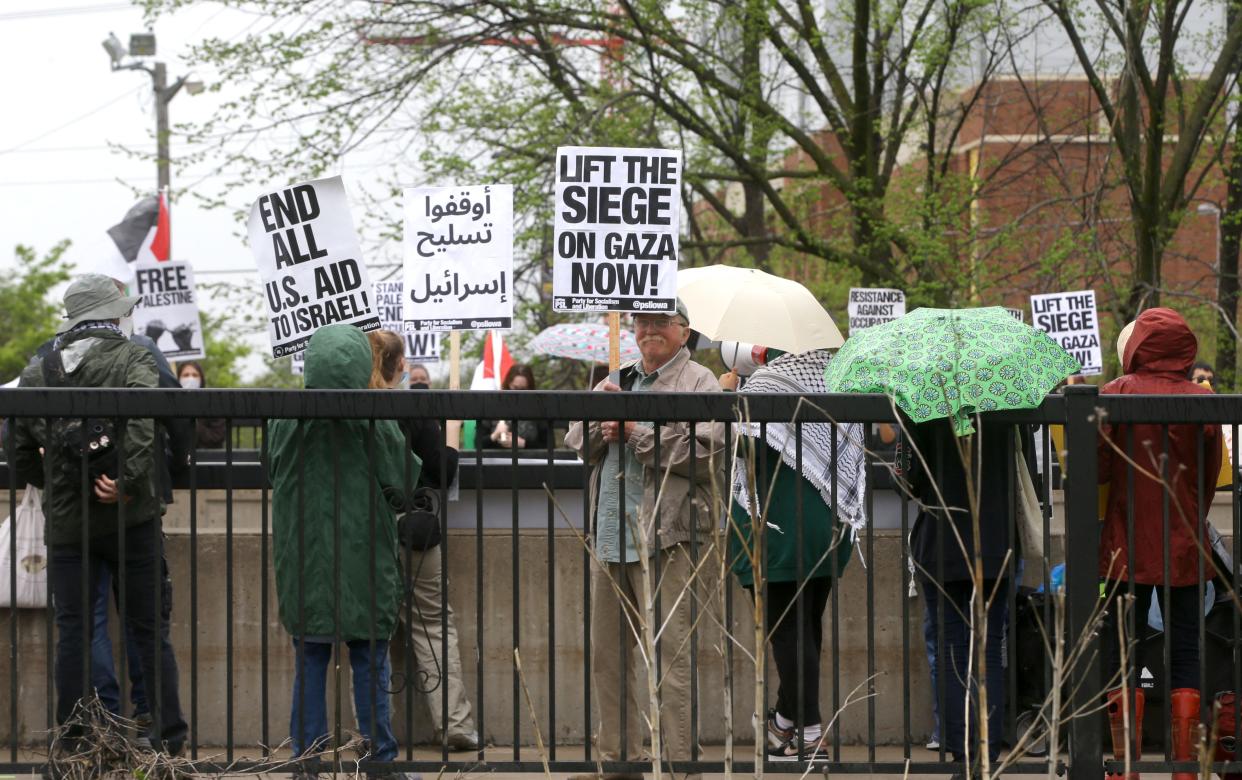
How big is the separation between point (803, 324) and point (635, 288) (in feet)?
2.68

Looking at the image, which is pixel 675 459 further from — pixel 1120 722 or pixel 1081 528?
pixel 1120 722

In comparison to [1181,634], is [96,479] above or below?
above

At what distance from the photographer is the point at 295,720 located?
5.97m

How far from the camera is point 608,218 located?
7.16 meters

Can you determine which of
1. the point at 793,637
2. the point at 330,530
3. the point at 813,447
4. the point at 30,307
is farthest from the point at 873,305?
the point at 30,307

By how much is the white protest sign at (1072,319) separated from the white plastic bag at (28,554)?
10.6 m

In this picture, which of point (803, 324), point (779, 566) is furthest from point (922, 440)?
point (803, 324)

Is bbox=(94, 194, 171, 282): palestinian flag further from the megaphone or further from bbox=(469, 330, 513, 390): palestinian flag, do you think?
the megaphone

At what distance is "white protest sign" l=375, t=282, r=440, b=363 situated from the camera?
45.9ft

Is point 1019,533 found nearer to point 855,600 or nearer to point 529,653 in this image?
point 855,600

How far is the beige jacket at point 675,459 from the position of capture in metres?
5.53

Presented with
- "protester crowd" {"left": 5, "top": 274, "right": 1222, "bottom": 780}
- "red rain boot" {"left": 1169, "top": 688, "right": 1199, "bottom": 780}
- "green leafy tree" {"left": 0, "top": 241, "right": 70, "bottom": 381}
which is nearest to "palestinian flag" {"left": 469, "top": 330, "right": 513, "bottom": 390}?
"protester crowd" {"left": 5, "top": 274, "right": 1222, "bottom": 780}

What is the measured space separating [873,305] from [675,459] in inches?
377

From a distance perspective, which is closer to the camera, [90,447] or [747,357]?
[90,447]
